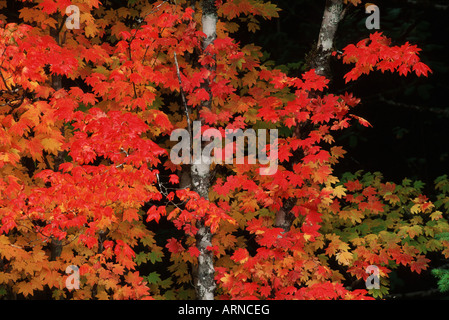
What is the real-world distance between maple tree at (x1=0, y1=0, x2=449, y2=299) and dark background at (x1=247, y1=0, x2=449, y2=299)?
6.44 ft

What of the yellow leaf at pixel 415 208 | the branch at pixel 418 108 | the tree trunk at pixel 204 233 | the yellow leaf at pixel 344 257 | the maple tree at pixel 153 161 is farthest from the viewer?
the branch at pixel 418 108

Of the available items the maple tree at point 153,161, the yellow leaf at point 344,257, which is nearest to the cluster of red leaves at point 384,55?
the maple tree at point 153,161

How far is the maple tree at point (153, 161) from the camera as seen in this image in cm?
615

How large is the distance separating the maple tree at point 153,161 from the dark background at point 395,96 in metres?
1.96

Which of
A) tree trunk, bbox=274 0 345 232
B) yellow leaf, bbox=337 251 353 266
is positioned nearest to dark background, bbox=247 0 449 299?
tree trunk, bbox=274 0 345 232

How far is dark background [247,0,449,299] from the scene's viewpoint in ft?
29.3

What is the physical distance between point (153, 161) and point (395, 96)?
6.41m

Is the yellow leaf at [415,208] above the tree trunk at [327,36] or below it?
below

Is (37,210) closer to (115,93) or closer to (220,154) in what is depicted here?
(115,93)

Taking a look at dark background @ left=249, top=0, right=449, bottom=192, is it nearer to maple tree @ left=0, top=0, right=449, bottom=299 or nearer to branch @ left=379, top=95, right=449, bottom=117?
branch @ left=379, top=95, right=449, bottom=117

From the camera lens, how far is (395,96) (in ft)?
32.2

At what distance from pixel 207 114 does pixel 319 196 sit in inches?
93.0

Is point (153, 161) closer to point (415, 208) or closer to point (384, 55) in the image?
point (384, 55)

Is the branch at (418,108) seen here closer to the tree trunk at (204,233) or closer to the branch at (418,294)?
the branch at (418,294)
